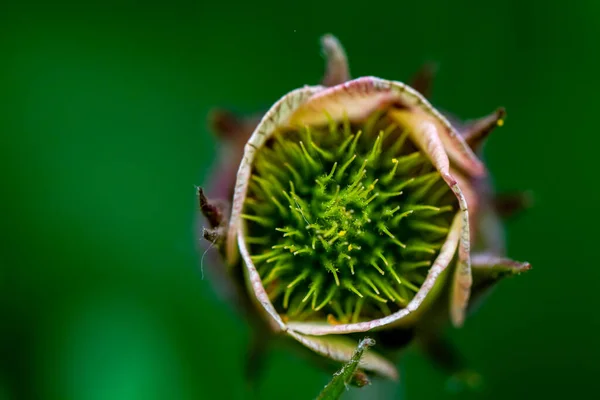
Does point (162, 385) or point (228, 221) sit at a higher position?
point (228, 221)

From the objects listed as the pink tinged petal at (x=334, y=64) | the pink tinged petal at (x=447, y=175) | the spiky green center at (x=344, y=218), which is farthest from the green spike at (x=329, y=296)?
the pink tinged petal at (x=334, y=64)

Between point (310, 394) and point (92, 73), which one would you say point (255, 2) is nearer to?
point (92, 73)

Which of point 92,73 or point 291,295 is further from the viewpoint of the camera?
point 92,73

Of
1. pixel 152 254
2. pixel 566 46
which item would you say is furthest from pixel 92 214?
pixel 566 46

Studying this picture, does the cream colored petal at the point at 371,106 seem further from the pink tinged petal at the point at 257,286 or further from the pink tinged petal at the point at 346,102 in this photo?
the pink tinged petal at the point at 257,286

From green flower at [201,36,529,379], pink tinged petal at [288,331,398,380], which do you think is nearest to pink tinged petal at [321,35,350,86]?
green flower at [201,36,529,379]

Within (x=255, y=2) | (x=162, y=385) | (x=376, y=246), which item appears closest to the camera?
(x=376, y=246)

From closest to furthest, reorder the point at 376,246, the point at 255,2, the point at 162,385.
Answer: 1. the point at 376,246
2. the point at 162,385
3. the point at 255,2

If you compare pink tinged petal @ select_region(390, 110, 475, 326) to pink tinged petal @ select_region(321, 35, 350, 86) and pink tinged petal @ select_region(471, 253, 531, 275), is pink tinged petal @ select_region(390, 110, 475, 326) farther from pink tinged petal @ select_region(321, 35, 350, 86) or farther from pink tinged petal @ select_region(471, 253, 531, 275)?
pink tinged petal @ select_region(321, 35, 350, 86)
